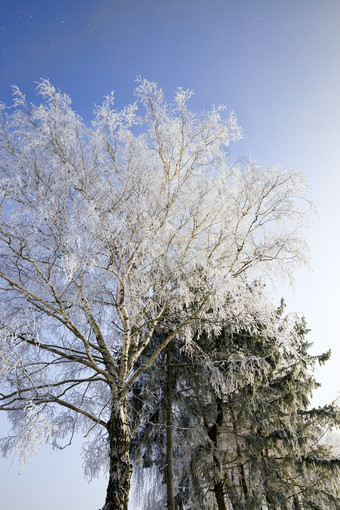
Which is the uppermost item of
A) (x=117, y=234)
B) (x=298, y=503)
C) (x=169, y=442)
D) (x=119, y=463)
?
(x=117, y=234)

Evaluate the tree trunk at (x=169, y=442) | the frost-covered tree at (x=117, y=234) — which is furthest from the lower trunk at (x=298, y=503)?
the frost-covered tree at (x=117, y=234)

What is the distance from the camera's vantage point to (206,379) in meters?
7.21

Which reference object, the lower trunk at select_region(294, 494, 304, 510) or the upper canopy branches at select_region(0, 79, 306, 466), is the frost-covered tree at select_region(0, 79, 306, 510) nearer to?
the upper canopy branches at select_region(0, 79, 306, 466)

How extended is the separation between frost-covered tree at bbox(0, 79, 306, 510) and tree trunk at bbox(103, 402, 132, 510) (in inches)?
0.6

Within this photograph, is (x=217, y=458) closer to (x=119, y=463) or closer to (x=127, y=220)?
(x=119, y=463)

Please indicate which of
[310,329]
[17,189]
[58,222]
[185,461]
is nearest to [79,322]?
[58,222]

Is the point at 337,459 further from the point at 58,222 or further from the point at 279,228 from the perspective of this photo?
the point at 58,222

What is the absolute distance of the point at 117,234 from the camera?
4.51 meters

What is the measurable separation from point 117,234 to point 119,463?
3.11 meters

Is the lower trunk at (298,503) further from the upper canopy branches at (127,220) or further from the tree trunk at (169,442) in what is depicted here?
the upper canopy branches at (127,220)

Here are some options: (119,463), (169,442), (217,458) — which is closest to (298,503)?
(217,458)

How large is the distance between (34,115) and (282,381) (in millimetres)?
7864

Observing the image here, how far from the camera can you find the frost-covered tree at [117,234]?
454 cm

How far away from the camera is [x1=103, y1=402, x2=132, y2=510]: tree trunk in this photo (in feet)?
13.6
